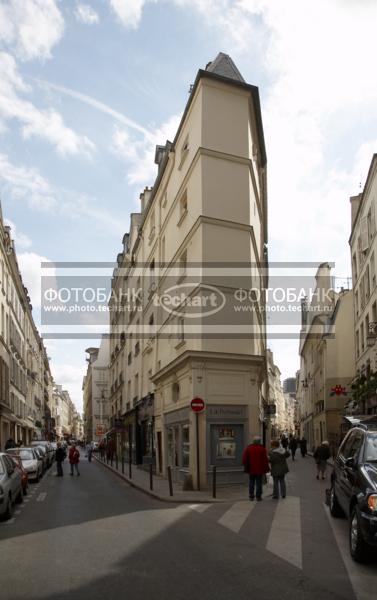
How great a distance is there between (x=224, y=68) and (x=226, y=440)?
14403 millimetres

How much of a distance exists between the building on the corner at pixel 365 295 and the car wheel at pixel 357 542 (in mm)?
16991

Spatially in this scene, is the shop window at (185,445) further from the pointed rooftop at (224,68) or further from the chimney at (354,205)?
the chimney at (354,205)

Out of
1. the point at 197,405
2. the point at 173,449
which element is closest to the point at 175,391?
the point at 173,449

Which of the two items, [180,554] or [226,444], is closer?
[180,554]

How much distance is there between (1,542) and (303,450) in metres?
36.1

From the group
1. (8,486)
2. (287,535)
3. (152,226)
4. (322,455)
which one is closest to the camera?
(287,535)

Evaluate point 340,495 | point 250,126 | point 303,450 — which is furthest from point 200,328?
point 303,450

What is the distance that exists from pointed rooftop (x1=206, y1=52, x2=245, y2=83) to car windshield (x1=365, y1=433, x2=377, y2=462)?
1780cm

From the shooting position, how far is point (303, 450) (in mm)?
43281

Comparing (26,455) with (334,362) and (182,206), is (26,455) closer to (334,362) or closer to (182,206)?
(182,206)

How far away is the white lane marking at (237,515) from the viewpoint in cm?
1090

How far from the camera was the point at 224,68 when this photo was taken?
79.9 ft

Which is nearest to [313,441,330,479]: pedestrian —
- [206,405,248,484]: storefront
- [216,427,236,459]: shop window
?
[206,405,248,484]: storefront

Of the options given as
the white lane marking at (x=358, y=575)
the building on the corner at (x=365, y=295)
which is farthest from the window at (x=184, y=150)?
the white lane marking at (x=358, y=575)
